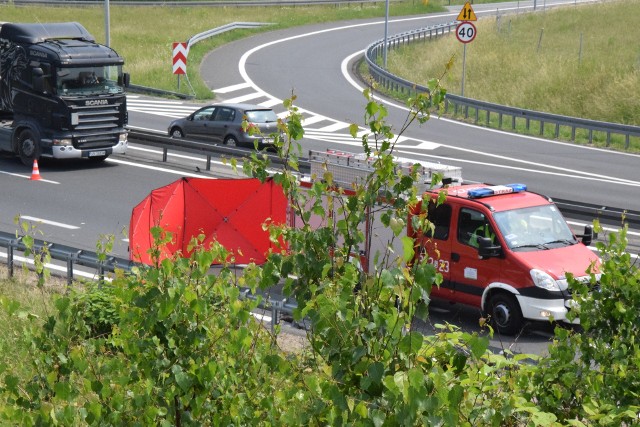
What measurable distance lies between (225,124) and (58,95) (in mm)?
5249

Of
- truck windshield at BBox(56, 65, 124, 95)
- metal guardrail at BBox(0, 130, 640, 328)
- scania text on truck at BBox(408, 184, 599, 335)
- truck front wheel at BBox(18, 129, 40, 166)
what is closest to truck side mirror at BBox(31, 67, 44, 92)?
truck windshield at BBox(56, 65, 124, 95)

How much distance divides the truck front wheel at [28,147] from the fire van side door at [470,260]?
13141 mm

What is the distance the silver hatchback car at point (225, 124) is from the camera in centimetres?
2791

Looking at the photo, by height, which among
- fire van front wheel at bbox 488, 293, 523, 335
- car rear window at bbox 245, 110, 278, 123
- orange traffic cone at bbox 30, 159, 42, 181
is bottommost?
orange traffic cone at bbox 30, 159, 42, 181

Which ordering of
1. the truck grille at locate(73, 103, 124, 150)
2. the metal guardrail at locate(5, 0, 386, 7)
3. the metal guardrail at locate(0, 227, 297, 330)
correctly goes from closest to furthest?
the metal guardrail at locate(0, 227, 297, 330)
the truck grille at locate(73, 103, 124, 150)
the metal guardrail at locate(5, 0, 386, 7)

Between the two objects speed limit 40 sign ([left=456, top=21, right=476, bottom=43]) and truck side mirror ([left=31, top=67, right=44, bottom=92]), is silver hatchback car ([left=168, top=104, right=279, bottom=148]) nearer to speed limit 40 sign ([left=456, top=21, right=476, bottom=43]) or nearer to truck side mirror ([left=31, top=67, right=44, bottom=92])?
truck side mirror ([left=31, top=67, right=44, bottom=92])

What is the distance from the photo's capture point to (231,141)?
28.3 meters

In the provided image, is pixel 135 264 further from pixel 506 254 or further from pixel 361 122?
pixel 361 122

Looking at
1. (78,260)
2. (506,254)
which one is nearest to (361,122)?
(506,254)

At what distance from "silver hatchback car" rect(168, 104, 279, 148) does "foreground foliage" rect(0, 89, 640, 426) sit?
20.9 m

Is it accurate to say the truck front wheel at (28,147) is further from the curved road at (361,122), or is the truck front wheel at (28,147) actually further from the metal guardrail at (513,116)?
the metal guardrail at (513,116)

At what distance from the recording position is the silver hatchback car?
27.9 metres

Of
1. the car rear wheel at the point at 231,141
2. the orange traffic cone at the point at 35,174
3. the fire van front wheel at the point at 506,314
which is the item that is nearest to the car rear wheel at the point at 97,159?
the orange traffic cone at the point at 35,174

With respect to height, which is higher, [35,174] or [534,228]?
[534,228]
